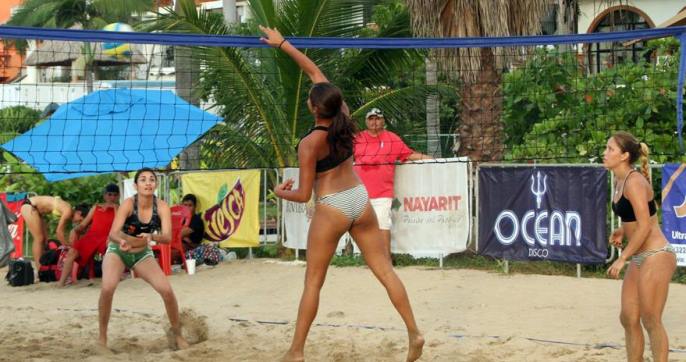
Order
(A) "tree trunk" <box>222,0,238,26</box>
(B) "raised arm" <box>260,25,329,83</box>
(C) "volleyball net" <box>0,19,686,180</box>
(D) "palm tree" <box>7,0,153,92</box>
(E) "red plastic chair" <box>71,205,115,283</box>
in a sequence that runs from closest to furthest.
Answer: (B) "raised arm" <box>260,25,329,83</box>
(E) "red plastic chair" <box>71,205,115,283</box>
(C) "volleyball net" <box>0,19,686,180</box>
(A) "tree trunk" <box>222,0,238,26</box>
(D) "palm tree" <box>7,0,153,92</box>

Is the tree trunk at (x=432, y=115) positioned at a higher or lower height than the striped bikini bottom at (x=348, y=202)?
higher

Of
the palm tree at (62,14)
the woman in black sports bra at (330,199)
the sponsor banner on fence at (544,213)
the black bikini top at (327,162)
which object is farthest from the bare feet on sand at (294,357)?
the palm tree at (62,14)

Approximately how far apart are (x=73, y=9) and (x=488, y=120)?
30.2 m

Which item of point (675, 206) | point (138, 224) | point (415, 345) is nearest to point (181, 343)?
point (138, 224)

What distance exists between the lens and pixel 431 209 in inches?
436

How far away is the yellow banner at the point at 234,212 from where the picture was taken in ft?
41.1

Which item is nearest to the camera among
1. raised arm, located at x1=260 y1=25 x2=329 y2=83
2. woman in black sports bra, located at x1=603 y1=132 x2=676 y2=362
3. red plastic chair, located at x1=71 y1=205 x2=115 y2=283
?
woman in black sports bra, located at x1=603 y1=132 x2=676 y2=362

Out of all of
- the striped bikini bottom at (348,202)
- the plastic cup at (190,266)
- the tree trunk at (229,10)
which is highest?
the tree trunk at (229,10)

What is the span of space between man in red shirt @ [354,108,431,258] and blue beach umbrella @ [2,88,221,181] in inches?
112

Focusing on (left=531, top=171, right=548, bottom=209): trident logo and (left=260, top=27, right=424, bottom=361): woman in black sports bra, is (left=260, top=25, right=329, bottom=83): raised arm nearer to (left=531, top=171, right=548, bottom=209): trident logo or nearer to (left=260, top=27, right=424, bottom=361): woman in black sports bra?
(left=260, top=27, right=424, bottom=361): woman in black sports bra

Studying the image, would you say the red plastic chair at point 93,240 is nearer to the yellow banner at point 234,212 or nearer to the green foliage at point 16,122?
the yellow banner at point 234,212

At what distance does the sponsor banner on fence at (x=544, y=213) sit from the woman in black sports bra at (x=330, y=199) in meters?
4.53

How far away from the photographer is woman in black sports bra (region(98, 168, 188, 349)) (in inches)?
283

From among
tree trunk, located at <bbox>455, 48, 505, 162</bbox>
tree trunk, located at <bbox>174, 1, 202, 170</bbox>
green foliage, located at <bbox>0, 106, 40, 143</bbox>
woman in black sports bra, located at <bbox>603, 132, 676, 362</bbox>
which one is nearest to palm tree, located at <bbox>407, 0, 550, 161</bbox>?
tree trunk, located at <bbox>455, 48, 505, 162</bbox>
